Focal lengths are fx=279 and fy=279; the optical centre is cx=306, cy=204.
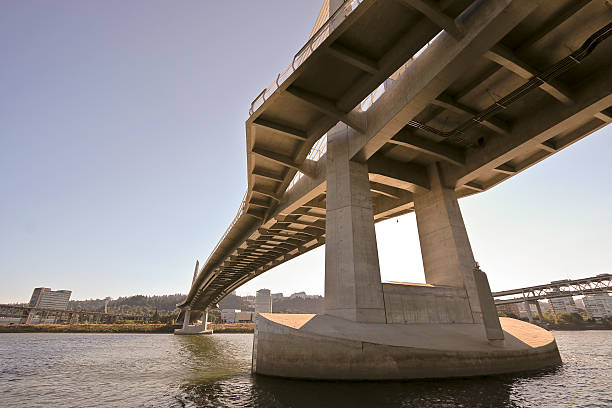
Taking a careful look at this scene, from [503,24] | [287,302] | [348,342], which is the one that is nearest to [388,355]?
[348,342]

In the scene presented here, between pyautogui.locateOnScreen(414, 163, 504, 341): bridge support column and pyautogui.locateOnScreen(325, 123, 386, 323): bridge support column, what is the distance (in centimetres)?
678

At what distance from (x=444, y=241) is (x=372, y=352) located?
37.9 ft

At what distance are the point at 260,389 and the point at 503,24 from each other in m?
14.6

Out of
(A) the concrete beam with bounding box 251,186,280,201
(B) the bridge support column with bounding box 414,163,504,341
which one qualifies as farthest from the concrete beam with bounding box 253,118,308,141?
(B) the bridge support column with bounding box 414,163,504,341

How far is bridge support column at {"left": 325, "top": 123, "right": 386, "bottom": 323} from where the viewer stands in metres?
13.0

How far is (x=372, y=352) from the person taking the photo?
965 cm

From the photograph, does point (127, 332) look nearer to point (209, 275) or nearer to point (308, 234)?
point (209, 275)

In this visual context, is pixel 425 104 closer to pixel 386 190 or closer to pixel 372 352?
pixel 386 190

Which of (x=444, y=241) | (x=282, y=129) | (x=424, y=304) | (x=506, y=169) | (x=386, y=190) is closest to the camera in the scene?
(x=424, y=304)

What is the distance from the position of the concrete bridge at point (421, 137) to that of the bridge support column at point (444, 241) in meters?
0.09

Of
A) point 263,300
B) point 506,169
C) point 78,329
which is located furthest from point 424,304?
point 78,329

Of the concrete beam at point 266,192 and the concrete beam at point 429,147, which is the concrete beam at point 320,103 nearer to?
the concrete beam at point 429,147

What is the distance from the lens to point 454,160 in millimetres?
18641

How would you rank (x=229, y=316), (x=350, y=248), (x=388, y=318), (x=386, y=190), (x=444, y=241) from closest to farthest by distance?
(x=388, y=318), (x=350, y=248), (x=444, y=241), (x=386, y=190), (x=229, y=316)
